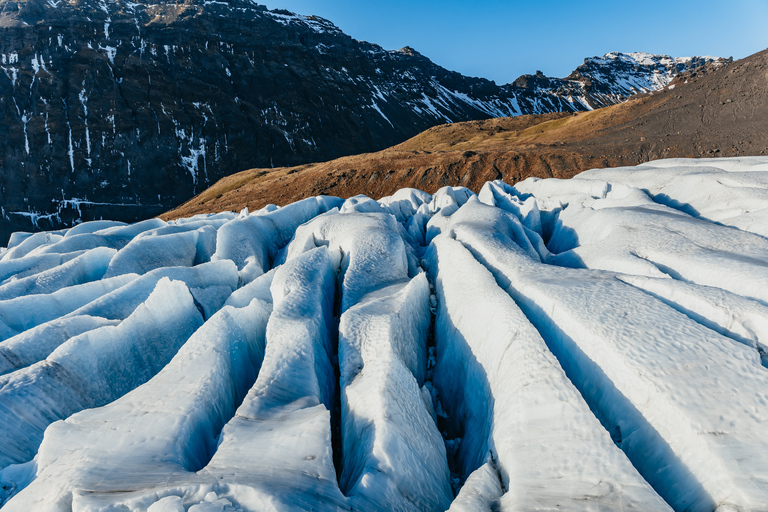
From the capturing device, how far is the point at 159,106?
72.4m

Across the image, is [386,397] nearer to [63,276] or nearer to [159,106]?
[63,276]

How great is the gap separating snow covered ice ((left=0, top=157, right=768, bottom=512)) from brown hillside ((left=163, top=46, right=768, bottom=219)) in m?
20.5

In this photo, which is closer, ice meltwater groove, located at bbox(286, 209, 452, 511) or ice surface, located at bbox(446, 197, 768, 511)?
ice surface, located at bbox(446, 197, 768, 511)

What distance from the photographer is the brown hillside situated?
26594 millimetres

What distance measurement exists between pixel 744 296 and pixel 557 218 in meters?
7.34

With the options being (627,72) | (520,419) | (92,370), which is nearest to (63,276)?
(92,370)

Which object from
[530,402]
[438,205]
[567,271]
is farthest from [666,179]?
[530,402]

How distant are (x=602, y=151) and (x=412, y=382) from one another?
30.9 m

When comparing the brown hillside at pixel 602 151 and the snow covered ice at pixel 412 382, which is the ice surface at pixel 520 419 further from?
the brown hillside at pixel 602 151

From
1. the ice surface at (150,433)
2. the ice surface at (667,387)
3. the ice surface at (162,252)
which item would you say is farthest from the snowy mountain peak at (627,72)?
the ice surface at (150,433)

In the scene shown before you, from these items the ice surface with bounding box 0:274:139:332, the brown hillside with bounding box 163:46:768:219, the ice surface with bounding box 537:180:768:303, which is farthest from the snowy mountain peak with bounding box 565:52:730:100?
the ice surface with bounding box 0:274:139:332

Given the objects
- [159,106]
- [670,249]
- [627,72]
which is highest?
[627,72]

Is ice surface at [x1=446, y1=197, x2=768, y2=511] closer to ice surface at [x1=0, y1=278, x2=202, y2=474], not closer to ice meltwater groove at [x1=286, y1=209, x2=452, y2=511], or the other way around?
ice meltwater groove at [x1=286, y1=209, x2=452, y2=511]

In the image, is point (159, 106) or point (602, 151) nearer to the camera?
point (602, 151)
